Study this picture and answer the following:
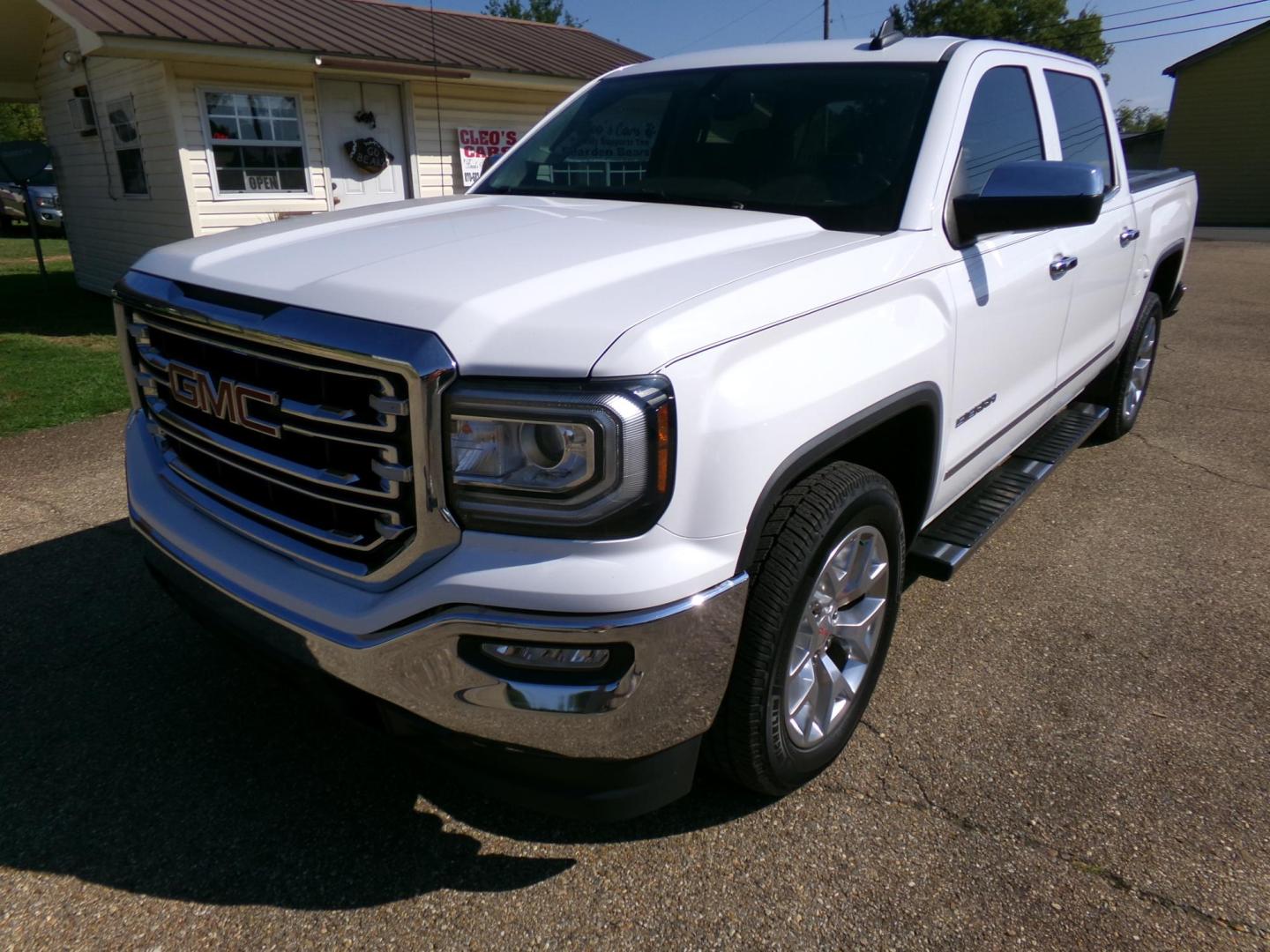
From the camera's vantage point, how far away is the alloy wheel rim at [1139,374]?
5.28 metres

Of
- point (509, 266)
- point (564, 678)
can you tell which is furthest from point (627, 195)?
point (564, 678)

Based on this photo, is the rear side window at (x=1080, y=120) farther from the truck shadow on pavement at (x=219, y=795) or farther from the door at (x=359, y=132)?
the door at (x=359, y=132)

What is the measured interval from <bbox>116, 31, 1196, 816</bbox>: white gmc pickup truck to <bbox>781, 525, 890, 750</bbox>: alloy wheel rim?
0.01 metres

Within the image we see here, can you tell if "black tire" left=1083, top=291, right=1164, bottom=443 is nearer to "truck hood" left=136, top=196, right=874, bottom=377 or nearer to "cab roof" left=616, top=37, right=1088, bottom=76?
"cab roof" left=616, top=37, right=1088, bottom=76

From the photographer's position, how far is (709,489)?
177cm

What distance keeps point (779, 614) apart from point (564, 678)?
20.9 inches

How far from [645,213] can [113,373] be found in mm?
6068

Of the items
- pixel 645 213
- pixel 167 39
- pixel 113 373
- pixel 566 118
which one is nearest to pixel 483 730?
pixel 645 213

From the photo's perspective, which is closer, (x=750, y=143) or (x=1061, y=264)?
(x=750, y=143)

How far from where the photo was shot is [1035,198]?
8.25 ft

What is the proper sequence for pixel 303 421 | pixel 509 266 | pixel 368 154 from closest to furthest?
pixel 303 421 < pixel 509 266 < pixel 368 154

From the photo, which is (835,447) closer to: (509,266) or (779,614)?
(779,614)

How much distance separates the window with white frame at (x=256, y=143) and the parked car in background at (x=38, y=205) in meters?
15.3

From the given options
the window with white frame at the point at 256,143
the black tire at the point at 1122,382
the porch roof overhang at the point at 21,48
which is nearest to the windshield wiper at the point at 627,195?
the black tire at the point at 1122,382
